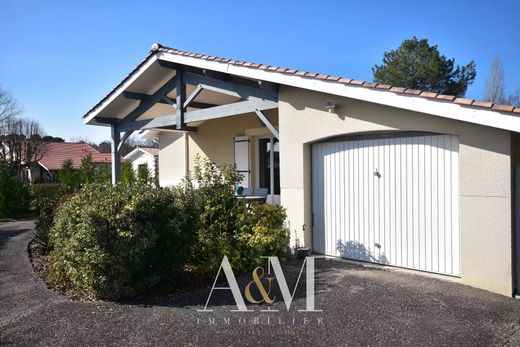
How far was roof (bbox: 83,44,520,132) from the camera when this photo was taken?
5113 mm

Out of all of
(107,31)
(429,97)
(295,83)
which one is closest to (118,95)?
(107,31)

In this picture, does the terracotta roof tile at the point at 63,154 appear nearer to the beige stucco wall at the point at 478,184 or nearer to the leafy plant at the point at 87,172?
the leafy plant at the point at 87,172

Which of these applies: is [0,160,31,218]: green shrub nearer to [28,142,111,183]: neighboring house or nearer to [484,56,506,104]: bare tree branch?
[28,142,111,183]: neighboring house

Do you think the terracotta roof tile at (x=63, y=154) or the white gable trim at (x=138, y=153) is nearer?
the white gable trim at (x=138, y=153)

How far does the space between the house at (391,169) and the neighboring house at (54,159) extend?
2674 centimetres

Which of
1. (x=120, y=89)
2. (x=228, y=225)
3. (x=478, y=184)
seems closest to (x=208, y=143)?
(x=120, y=89)

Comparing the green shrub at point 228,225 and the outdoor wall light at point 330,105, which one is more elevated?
the outdoor wall light at point 330,105

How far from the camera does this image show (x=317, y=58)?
49.0ft

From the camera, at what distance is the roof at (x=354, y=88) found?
5113 mm

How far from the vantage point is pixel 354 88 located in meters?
6.37

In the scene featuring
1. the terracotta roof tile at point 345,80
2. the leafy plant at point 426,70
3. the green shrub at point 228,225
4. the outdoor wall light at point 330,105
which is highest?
the leafy plant at point 426,70

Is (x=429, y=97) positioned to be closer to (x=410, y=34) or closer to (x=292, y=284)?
(x=292, y=284)

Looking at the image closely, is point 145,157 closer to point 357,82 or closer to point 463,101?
point 357,82

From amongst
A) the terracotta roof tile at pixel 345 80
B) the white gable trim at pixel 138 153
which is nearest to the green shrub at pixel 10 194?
the white gable trim at pixel 138 153
